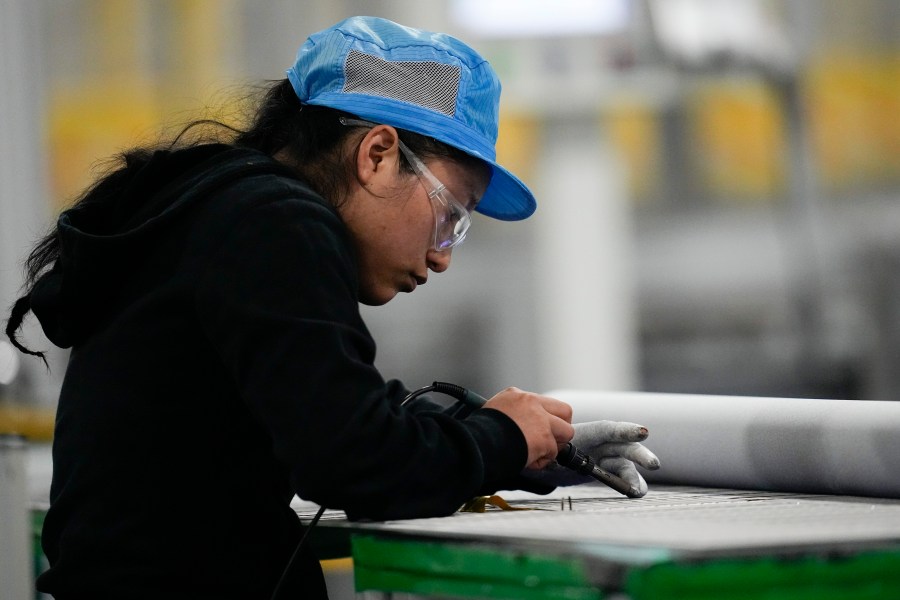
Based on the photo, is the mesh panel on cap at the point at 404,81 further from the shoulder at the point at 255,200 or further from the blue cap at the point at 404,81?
the shoulder at the point at 255,200

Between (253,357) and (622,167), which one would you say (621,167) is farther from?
(253,357)

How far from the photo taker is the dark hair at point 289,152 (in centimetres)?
137

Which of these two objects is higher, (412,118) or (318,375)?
(412,118)

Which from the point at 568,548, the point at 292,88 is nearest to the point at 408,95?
the point at 292,88

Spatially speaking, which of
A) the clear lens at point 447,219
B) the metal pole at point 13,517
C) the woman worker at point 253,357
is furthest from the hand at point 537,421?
the metal pole at point 13,517

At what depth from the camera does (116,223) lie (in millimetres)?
1303

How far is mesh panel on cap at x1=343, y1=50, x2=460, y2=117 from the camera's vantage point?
1.38 metres

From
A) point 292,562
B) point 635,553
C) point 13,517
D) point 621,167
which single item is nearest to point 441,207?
point 292,562

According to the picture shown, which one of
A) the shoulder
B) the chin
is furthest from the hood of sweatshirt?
the chin

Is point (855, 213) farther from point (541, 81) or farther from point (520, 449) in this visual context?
point (520, 449)

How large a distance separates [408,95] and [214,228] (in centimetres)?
30

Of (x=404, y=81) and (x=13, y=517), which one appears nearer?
(x=404, y=81)

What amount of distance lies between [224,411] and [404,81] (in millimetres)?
431

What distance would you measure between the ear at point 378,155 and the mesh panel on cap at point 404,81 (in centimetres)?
5
